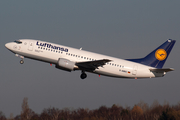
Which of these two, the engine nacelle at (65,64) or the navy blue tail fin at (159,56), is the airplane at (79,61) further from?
the navy blue tail fin at (159,56)

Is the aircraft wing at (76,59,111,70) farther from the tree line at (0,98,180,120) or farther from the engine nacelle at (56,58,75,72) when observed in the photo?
the tree line at (0,98,180,120)

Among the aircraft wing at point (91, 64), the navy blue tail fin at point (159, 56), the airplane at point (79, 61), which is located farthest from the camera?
the navy blue tail fin at point (159, 56)

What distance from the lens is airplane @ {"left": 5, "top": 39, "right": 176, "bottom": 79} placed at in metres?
42.2

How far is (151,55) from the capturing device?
48188mm

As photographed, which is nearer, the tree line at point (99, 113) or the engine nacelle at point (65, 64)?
the engine nacelle at point (65, 64)

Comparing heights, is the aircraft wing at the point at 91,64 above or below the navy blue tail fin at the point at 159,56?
below

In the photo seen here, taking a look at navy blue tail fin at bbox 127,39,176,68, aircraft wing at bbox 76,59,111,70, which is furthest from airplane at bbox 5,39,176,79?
navy blue tail fin at bbox 127,39,176,68

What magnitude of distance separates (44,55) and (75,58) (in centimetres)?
455

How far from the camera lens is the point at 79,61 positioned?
4284 centimetres

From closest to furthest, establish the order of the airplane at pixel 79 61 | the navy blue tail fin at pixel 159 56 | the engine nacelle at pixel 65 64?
the engine nacelle at pixel 65 64, the airplane at pixel 79 61, the navy blue tail fin at pixel 159 56

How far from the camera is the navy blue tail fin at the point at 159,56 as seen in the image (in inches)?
1861

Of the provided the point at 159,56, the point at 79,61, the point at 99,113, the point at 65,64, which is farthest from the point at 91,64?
the point at 99,113

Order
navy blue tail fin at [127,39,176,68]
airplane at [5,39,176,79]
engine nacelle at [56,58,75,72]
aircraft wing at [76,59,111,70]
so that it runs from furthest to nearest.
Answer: navy blue tail fin at [127,39,176,68] → airplane at [5,39,176,79] → engine nacelle at [56,58,75,72] → aircraft wing at [76,59,111,70]

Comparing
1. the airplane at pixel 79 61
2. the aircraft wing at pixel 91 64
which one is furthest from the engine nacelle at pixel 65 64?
the aircraft wing at pixel 91 64
